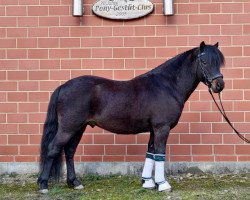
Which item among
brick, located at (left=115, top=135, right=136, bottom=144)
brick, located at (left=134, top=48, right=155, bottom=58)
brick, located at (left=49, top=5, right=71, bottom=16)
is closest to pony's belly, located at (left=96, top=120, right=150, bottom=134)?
brick, located at (left=115, top=135, right=136, bottom=144)

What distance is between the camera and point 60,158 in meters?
5.19

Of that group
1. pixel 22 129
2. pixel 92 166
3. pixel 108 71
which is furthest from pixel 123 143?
pixel 22 129

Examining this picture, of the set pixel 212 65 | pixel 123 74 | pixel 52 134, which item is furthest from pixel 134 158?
pixel 212 65

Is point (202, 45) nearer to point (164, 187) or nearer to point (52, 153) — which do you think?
point (164, 187)

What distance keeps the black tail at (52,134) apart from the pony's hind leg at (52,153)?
0.05m

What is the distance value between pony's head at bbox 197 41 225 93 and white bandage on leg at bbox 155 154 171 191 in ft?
3.20

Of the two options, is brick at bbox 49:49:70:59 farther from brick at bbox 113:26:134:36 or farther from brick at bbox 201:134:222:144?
brick at bbox 201:134:222:144

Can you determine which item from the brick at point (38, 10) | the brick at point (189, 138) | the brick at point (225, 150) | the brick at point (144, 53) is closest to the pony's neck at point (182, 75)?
the brick at point (144, 53)

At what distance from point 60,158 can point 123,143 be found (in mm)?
1184

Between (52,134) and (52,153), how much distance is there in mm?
241

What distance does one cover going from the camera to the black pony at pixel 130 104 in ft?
16.5

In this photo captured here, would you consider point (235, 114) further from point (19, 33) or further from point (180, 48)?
point (19, 33)

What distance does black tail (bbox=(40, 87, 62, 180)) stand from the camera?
513 cm

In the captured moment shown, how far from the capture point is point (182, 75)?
5.20 meters
